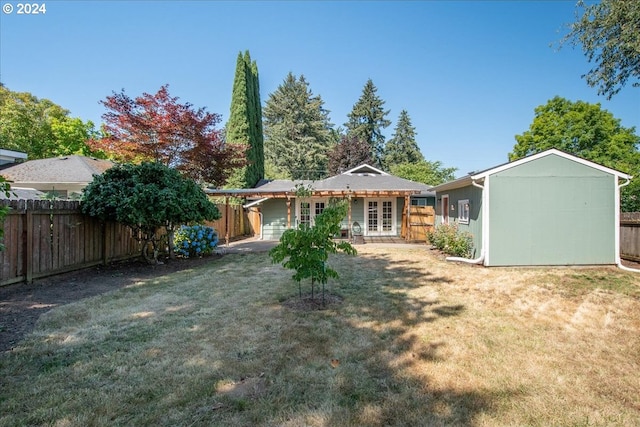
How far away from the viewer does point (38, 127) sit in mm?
22688

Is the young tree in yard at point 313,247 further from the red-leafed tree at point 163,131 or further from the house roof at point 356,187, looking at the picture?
the red-leafed tree at point 163,131

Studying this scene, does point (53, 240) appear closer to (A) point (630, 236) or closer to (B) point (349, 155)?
(A) point (630, 236)

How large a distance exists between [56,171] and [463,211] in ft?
58.4

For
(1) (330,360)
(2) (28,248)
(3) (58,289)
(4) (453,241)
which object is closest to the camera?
(1) (330,360)

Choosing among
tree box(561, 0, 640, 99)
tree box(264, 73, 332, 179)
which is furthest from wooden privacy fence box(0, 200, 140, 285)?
tree box(264, 73, 332, 179)

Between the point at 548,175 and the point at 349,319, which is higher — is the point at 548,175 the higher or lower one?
the higher one

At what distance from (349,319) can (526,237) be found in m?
6.86

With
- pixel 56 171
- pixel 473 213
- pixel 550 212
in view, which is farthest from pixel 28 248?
pixel 56 171

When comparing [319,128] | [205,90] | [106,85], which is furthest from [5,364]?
[319,128]

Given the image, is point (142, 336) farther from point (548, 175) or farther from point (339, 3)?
point (339, 3)

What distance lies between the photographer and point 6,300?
501cm

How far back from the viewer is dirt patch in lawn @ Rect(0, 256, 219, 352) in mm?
4008

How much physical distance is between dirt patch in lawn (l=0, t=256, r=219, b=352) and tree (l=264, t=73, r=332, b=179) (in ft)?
85.0

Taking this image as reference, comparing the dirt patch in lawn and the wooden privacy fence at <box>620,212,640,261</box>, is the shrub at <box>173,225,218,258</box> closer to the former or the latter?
the dirt patch in lawn
